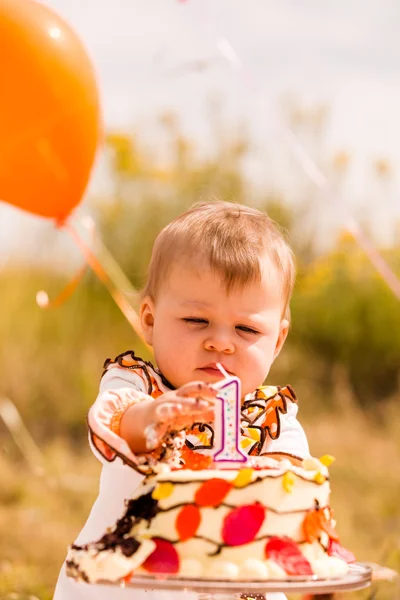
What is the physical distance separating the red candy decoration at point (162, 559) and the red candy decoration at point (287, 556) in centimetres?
16

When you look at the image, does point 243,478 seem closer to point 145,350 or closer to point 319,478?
point 319,478

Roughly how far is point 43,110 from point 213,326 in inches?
63.1

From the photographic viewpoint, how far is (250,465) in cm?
195

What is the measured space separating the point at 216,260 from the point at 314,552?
2.11ft

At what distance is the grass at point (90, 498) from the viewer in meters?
4.63

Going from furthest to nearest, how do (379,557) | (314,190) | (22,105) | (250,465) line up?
(314,190), (379,557), (22,105), (250,465)

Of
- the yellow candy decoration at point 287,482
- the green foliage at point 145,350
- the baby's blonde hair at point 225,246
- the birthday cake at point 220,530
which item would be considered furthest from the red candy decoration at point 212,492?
the green foliage at point 145,350

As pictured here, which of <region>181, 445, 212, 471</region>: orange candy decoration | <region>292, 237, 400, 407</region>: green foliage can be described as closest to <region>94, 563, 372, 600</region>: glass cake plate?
<region>181, 445, 212, 471</region>: orange candy decoration

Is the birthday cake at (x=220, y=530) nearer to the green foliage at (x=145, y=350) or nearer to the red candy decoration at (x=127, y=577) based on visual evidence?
the red candy decoration at (x=127, y=577)

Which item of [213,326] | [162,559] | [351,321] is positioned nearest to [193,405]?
[162,559]

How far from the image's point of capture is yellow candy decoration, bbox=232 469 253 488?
1755 millimetres

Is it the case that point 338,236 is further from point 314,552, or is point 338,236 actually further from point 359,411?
point 314,552

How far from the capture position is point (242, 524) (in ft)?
5.73

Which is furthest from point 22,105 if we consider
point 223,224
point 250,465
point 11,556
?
point 11,556
